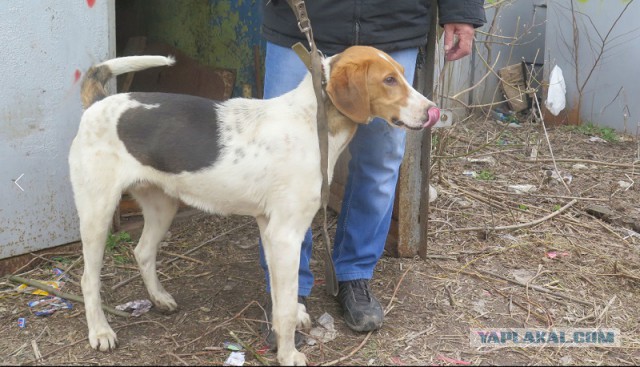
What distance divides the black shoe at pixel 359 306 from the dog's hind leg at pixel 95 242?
114 cm

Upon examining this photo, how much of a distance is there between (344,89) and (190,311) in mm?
1539

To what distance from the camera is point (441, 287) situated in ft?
12.7

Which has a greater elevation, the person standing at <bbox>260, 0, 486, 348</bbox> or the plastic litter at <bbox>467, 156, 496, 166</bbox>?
the person standing at <bbox>260, 0, 486, 348</bbox>

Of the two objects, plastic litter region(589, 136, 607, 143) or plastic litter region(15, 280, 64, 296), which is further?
plastic litter region(589, 136, 607, 143)

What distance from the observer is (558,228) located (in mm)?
4773

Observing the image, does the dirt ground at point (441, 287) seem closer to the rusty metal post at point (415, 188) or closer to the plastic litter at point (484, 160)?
the rusty metal post at point (415, 188)

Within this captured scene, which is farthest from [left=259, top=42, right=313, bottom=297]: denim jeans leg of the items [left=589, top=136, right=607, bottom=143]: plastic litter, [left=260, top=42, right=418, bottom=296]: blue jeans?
[left=589, top=136, right=607, bottom=143]: plastic litter

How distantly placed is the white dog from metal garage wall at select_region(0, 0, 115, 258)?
90 cm

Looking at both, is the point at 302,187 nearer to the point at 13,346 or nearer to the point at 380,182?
the point at 380,182

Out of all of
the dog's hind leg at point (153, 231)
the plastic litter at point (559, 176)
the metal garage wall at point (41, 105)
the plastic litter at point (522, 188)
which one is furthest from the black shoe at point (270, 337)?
the plastic litter at point (559, 176)

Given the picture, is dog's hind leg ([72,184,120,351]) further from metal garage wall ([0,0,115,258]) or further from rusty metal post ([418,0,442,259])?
rusty metal post ([418,0,442,259])

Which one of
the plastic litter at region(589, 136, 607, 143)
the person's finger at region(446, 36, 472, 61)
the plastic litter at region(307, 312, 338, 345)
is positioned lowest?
the plastic litter at region(307, 312, 338, 345)

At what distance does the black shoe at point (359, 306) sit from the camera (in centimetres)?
330

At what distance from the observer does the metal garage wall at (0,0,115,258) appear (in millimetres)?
3709
